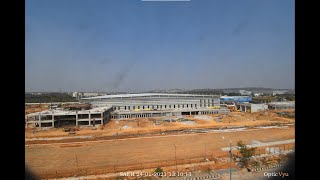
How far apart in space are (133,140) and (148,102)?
267 inches

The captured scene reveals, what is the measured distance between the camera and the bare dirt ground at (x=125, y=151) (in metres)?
4.27

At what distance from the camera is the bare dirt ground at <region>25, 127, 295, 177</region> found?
4.27 m

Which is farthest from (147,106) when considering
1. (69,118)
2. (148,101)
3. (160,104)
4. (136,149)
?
(136,149)

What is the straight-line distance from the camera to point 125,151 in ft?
17.4

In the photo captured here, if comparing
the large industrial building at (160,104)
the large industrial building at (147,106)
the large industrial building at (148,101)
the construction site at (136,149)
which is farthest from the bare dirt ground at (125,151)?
the large industrial building at (148,101)

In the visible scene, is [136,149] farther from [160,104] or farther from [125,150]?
[160,104]

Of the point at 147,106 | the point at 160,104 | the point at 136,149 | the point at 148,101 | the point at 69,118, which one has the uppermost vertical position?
the point at 148,101

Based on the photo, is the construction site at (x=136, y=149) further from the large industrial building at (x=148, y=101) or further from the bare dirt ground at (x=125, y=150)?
the large industrial building at (x=148, y=101)

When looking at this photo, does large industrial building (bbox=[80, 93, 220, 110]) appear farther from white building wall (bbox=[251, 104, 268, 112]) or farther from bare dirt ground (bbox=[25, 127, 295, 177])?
bare dirt ground (bbox=[25, 127, 295, 177])

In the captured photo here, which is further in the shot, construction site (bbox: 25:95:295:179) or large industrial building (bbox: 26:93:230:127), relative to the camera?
large industrial building (bbox: 26:93:230:127)

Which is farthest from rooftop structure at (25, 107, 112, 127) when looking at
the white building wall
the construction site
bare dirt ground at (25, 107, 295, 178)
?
the white building wall

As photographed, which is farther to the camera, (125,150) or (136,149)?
(136,149)
